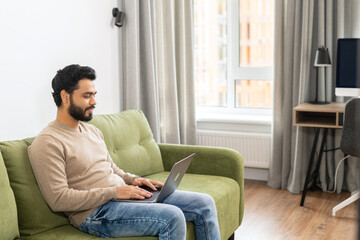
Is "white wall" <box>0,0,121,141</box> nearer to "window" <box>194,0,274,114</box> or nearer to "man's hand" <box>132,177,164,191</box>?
"man's hand" <box>132,177,164,191</box>

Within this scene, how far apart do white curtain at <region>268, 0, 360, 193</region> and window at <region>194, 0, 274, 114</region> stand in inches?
15.9

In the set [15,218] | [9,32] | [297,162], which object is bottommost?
[297,162]

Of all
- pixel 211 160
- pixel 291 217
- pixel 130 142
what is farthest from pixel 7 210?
pixel 291 217

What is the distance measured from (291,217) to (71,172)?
1.88 metres

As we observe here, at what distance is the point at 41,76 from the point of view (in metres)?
2.77

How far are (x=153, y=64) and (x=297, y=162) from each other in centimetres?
145

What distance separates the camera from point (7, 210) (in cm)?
185

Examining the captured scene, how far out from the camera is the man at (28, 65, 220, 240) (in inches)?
76.9

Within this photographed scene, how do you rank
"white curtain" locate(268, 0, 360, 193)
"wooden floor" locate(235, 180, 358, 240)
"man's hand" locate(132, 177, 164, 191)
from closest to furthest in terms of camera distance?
1. "man's hand" locate(132, 177, 164, 191)
2. "wooden floor" locate(235, 180, 358, 240)
3. "white curtain" locate(268, 0, 360, 193)

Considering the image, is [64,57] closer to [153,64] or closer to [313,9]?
[153,64]

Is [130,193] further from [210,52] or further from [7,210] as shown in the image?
[210,52]


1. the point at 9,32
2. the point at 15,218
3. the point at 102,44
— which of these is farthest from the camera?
the point at 102,44

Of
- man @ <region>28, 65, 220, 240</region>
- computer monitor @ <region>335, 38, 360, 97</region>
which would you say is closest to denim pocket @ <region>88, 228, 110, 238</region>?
man @ <region>28, 65, 220, 240</region>

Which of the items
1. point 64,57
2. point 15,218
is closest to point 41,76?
point 64,57
